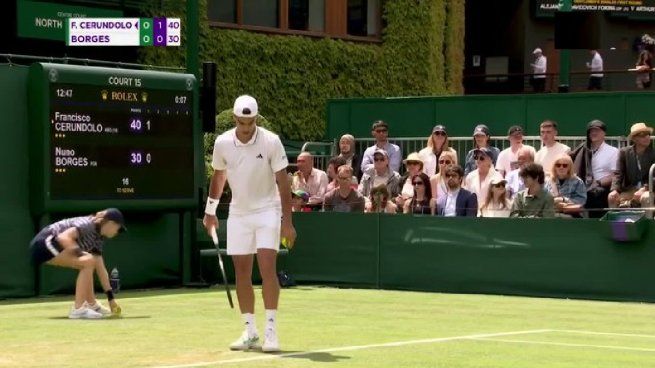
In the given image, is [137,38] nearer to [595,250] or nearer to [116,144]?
[116,144]

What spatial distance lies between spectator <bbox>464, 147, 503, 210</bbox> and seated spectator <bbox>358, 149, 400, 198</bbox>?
1.45 m

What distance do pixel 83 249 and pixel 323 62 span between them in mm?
17840

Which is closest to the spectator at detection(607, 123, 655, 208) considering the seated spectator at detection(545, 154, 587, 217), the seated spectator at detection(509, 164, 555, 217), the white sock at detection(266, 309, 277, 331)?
the seated spectator at detection(545, 154, 587, 217)

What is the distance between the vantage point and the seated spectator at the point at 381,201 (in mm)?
21328

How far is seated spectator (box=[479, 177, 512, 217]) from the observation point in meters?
20.0

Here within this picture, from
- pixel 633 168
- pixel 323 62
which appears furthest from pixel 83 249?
pixel 323 62

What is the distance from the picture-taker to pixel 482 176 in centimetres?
2050

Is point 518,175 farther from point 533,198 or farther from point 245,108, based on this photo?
point 245,108

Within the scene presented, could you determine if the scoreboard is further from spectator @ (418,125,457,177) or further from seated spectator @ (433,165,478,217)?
seated spectator @ (433,165,478,217)

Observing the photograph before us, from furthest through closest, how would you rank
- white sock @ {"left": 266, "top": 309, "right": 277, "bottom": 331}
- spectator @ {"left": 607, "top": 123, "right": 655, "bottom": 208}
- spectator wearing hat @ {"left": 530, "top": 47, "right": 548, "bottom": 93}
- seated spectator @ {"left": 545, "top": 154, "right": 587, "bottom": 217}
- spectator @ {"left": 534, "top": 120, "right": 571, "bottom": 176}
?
1. spectator wearing hat @ {"left": 530, "top": 47, "right": 548, "bottom": 93}
2. spectator @ {"left": 534, "top": 120, "right": 571, "bottom": 176}
3. spectator @ {"left": 607, "top": 123, "right": 655, "bottom": 208}
4. seated spectator @ {"left": 545, "top": 154, "right": 587, "bottom": 217}
5. white sock @ {"left": 266, "top": 309, "right": 277, "bottom": 331}

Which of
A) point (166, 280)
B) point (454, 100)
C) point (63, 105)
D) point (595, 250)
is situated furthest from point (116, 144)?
point (454, 100)

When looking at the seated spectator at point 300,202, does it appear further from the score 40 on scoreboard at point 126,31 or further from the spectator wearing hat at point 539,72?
the spectator wearing hat at point 539,72

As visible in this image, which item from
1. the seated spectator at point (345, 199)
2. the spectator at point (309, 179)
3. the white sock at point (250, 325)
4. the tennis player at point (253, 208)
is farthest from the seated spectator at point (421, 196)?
the white sock at point (250, 325)

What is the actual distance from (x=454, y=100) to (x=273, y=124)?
684 centimetres
